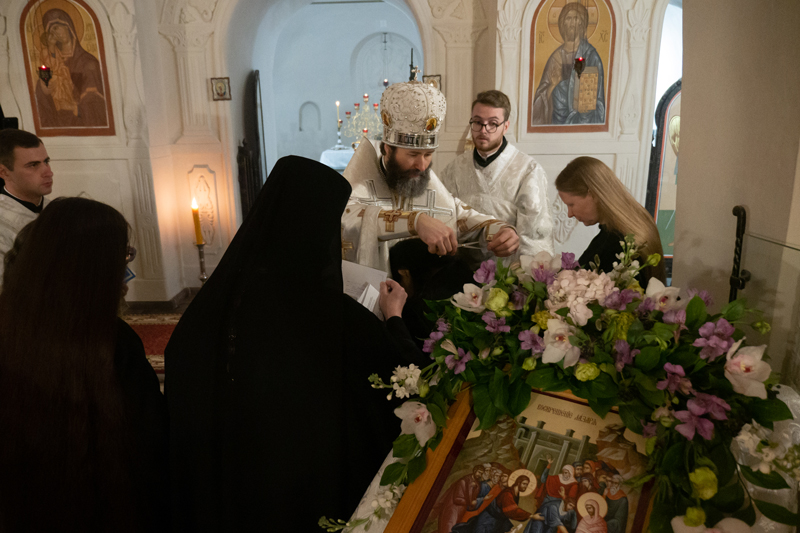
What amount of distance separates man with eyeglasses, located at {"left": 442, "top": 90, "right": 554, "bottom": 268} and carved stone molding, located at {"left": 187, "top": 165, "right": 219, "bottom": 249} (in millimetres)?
3492

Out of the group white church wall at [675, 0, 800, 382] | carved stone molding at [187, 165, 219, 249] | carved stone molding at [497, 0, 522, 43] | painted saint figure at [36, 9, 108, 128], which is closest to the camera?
white church wall at [675, 0, 800, 382]

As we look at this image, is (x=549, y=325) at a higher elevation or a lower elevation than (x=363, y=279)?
higher

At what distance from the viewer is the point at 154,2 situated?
17.9 ft

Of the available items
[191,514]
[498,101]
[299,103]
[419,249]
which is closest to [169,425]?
[191,514]

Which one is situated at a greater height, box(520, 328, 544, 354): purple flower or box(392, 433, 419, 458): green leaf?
box(520, 328, 544, 354): purple flower

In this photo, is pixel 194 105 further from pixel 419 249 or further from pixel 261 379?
pixel 261 379

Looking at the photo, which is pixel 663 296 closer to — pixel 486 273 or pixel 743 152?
pixel 486 273

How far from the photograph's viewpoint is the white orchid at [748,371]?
75 cm

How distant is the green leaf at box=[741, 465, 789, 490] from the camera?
768 mm

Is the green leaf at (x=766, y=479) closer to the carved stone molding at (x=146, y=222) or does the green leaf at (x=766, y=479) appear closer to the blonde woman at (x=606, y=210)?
the blonde woman at (x=606, y=210)

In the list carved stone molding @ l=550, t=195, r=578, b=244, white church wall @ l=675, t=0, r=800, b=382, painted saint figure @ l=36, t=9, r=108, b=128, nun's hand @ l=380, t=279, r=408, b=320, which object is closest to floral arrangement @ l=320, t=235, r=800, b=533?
white church wall @ l=675, t=0, r=800, b=382

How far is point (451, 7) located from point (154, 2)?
306 centimetres

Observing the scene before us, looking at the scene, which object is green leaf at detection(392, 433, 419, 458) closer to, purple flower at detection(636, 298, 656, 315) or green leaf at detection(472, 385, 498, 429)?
green leaf at detection(472, 385, 498, 429)

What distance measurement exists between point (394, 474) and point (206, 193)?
5550mm
